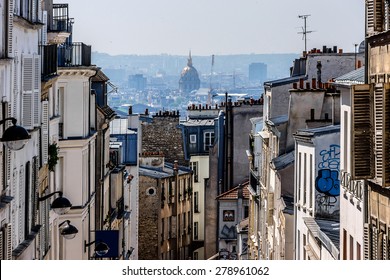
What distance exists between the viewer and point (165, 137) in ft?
212

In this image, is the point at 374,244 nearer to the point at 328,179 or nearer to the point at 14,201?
the point at 14,201

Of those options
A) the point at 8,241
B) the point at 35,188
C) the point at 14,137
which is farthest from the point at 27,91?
the point at 14,137

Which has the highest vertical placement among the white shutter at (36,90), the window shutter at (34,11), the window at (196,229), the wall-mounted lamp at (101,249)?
the window shutter at (34,11)

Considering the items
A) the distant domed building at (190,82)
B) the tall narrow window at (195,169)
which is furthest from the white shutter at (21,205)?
the distant domed building at (190,82)

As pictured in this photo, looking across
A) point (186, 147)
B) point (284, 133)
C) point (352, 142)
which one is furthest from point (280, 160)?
point (186, 147)

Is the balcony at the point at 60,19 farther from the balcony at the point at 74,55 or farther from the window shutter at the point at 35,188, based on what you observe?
the window shutter at the point at 35,188

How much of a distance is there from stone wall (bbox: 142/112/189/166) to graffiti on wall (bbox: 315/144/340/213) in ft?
123

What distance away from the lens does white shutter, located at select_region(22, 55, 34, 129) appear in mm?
21367

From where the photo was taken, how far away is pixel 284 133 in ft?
109

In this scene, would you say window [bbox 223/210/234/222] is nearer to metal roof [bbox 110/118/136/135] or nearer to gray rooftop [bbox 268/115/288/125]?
metal roof [bbox 110/118/136/135]

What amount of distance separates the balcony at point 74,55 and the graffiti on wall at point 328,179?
8.01 m

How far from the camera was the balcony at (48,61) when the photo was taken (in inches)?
1012

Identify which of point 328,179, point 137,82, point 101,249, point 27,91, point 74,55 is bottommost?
point 101,249

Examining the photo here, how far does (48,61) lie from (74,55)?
6.17 meters
